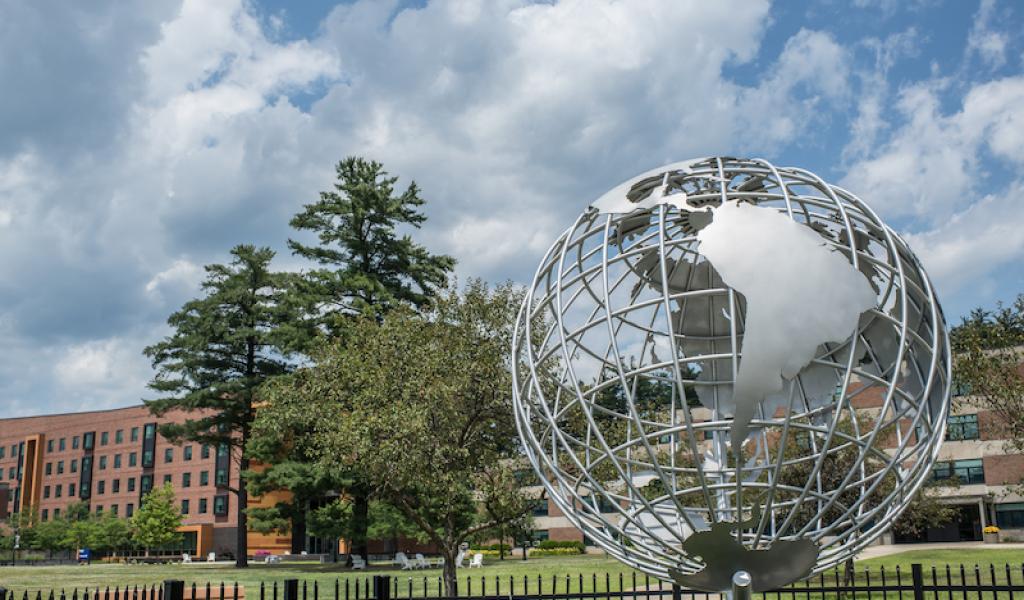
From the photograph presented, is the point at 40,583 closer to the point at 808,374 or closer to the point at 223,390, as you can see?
the point at 223,390

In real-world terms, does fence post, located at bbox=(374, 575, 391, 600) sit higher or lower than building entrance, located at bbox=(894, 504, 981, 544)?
higher

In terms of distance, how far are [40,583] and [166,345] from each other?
47.7 feet

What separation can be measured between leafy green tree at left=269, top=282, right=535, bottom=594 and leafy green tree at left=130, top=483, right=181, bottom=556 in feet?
150

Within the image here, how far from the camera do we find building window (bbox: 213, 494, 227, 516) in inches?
2724

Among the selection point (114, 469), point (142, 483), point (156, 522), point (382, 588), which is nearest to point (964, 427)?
point (382, 588)

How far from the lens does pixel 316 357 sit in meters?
22.2

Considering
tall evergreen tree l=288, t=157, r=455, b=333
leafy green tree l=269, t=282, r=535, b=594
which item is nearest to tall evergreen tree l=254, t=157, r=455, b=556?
tall evergreen tree l=288, t=157, r=455, b=333

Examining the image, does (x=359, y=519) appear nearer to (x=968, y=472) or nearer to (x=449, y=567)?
(x=449, y=567)

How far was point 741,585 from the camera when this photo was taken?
554cm

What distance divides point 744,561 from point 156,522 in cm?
6025

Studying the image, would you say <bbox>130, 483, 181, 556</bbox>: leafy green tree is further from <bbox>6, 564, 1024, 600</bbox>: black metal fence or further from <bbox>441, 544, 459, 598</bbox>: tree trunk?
<bbox>441, 544, 459, 598</bbox>: tree trunk

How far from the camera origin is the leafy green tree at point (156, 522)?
194 ft

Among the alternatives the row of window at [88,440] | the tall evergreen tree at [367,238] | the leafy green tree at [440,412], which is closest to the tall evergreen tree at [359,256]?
the tall evergreen tree at [367,238]

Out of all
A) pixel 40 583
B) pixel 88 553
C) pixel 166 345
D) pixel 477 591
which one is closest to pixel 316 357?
pixel 477 591
